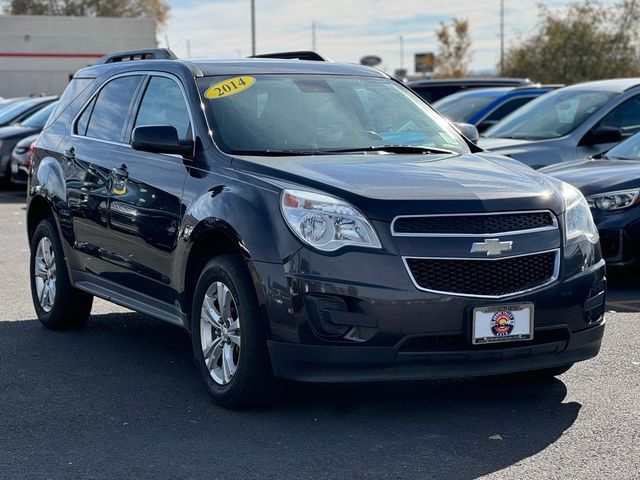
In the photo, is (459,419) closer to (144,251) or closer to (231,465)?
(231,465)

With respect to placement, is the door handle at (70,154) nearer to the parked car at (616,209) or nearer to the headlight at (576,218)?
the headlight at (576,218)

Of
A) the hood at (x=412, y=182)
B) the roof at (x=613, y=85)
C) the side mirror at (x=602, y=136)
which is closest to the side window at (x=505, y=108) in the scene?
the roof at (x=613, y=85)

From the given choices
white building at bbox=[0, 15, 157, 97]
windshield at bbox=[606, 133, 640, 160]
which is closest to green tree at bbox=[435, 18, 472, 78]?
white building at bbox=[0, 15, 157, 97]

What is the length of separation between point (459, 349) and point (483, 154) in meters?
1.71

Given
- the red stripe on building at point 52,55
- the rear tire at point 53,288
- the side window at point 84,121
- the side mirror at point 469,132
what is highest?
the red stripe on building at point 52,55

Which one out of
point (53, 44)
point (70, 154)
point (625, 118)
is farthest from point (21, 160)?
point (53, 44)

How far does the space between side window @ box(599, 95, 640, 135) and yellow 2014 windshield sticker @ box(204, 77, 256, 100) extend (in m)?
6.56

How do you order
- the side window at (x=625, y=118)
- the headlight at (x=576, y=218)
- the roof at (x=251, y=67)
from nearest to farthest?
the headlight at (x=576, y=218) < the roof at (x=251, y=67) < the side window at (x=625, y=118)

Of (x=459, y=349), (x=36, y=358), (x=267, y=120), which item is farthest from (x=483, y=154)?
(x=36, y=358)

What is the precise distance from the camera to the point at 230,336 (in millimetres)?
5668

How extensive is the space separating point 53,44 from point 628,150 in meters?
52.4

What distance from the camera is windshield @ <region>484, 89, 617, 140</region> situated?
12.5 meters

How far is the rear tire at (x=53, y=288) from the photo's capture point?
7766mm

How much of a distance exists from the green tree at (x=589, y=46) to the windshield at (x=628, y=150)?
30139mm
